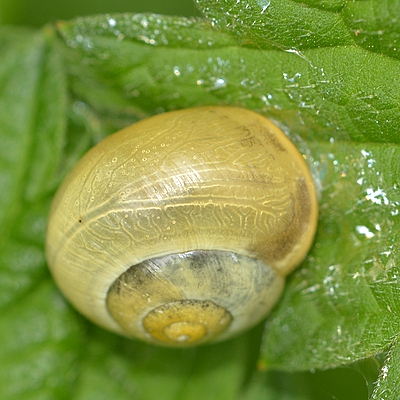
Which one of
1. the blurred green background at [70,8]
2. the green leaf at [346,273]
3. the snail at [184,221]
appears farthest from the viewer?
the blurred green background at [70,8]

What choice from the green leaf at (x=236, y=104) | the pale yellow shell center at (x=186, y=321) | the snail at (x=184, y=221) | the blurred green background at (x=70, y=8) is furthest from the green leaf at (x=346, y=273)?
the blurred green background at (x=70, y=8)

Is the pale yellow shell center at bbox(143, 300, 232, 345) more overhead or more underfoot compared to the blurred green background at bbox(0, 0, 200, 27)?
more underfoot

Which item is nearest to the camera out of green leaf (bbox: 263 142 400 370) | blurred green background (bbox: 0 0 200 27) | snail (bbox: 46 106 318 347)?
snail (bbox: 46 106 318 347)

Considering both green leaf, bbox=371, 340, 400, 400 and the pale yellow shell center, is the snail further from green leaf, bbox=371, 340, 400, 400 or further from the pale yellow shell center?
green leaf, bbox=371, 340, 400, 400

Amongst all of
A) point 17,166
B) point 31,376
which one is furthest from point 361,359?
point 17,166

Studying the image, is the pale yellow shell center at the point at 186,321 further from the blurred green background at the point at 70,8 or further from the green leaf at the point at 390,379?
the blurred green background at the point at 70,8

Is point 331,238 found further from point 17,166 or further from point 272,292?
point 17,166

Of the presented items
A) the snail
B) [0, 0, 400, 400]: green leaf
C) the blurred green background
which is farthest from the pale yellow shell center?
the blurred green background

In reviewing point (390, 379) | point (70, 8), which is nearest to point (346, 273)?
point (390, 379)
